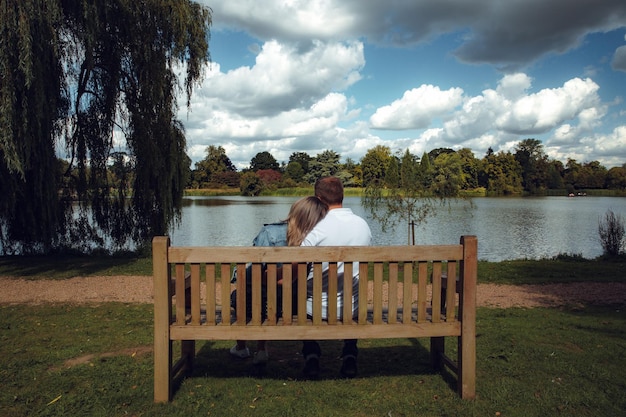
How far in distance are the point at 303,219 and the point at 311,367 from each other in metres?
1.22

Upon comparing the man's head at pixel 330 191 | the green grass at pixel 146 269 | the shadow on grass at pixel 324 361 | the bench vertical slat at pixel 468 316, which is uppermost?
the man's head at pixel 330 191

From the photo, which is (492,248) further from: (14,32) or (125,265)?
(14,32)

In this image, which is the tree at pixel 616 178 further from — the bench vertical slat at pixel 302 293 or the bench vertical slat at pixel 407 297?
the bench vertical slat at pixel 302 293

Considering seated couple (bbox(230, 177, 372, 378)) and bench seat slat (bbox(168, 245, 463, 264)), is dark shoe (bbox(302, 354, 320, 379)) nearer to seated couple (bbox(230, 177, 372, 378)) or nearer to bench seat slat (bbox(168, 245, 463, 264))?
seated couple (bbox(230, 177, 372, 378))

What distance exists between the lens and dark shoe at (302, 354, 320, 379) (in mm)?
4008

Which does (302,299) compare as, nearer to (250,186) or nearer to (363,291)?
(363,291)

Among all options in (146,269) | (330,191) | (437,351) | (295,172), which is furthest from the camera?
(295,172)

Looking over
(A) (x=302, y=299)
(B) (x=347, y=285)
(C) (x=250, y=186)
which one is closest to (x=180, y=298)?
(A) (x=302, y=299)

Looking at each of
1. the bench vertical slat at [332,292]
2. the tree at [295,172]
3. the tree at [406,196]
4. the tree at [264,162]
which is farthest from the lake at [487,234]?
the tree at [264,162]

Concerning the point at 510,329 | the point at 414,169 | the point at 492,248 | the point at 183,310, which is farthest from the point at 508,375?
the point at 492,248

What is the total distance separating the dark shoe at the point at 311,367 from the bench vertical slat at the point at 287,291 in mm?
658

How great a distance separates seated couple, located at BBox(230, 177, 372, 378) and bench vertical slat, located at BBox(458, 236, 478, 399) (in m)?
0.77

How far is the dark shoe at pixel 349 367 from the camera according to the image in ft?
13.2

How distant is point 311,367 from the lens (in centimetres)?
403
